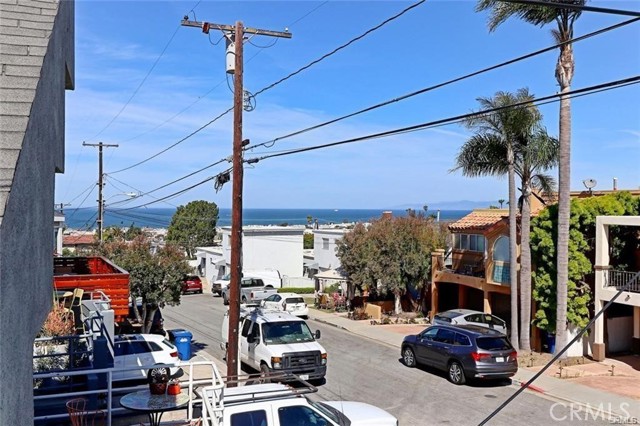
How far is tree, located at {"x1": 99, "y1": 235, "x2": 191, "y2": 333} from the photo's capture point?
20844 millimetres

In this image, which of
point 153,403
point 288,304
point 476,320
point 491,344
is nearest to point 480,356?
point 491,344

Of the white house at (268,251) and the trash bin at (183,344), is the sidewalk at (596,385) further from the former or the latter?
the white house at (268,251)

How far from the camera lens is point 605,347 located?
70.6 ft

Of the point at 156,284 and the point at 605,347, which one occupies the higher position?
the point at 156,284

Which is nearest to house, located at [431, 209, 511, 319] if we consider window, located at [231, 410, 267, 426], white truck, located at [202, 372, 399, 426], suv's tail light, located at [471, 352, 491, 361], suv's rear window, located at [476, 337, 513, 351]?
suv's rear window, located at [476, 337, 513, 351]

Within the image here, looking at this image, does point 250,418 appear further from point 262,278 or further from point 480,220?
point 262,278

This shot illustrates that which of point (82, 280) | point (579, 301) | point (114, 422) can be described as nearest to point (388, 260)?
point (579, 301)

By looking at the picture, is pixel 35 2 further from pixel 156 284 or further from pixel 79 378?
pixel 156 284

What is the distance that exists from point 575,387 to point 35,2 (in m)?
17.3

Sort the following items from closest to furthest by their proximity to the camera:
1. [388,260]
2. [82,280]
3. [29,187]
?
[29,187] → [82,280] → [388,260]

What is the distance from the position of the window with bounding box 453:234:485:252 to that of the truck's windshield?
12.6 meters

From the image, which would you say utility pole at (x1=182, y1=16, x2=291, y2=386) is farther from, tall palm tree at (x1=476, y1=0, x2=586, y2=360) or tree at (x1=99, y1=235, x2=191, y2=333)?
tall palm tree at (x1=476, y1=0, x2=586, y2=360)

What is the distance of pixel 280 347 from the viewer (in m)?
17.0

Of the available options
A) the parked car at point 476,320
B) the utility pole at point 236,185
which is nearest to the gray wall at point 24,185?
the utility pole at point 236,185
